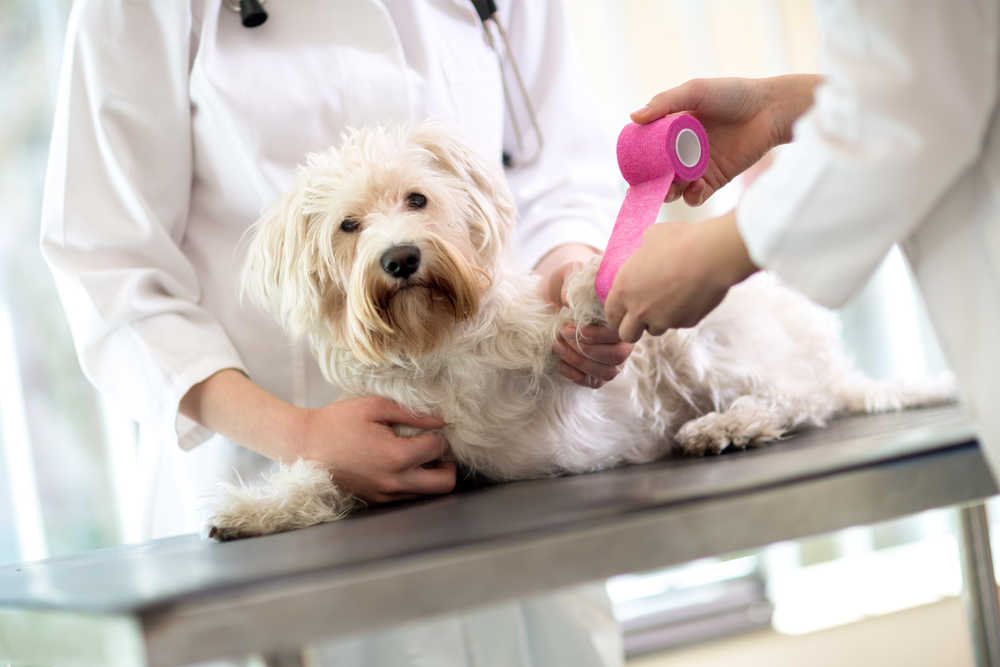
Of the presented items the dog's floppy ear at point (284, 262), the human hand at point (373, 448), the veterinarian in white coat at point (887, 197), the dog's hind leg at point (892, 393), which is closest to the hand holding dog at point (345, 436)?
the human hand at point (373, 448)

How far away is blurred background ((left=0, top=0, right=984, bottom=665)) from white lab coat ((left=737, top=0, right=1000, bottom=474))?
1080 mm

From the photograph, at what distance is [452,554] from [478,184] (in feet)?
2.82

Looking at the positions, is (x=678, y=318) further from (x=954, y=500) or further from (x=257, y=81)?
(x=257, y=81)

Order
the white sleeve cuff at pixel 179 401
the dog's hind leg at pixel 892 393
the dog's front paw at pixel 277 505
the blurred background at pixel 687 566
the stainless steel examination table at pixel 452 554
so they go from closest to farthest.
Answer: the stainless steel examination table at pixel 452 554 < the dog's front paw at pixel 277 505 < the white sleeve cuff at pixel 179 401 < the dog's hind leg at pixel 892 393 < the blurred background at pixel 687 566

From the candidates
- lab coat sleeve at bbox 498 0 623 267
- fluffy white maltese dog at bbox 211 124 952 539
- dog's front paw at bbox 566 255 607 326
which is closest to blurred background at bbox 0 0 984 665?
lab coat sleeve at bbox 498 0 623 267

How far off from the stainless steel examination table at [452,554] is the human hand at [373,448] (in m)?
0.17

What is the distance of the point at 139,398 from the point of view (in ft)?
4.40

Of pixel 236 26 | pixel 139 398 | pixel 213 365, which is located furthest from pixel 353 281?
pixel 236 26

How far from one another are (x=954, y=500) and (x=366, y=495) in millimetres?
756

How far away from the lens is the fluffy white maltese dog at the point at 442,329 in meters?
1.23

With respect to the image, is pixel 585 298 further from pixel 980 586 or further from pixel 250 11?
pixel 250 11

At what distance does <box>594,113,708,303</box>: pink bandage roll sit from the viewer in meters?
1.04

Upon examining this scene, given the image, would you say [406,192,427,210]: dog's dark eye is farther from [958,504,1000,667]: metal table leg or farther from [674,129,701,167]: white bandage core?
[958,504,1000,667]: metal table leg

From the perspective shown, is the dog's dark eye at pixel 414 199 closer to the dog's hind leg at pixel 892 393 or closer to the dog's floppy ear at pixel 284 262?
the dog's floppy ear at pixel 284 262
